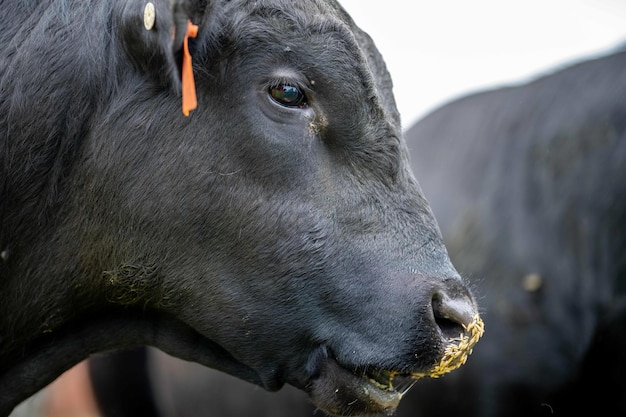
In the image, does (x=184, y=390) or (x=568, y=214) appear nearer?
(x=568, y=214)

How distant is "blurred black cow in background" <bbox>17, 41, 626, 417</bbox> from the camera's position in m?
5.36

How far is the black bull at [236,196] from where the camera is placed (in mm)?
3131

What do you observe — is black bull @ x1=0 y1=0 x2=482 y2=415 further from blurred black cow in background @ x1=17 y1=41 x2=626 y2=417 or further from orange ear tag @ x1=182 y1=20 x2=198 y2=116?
blurred black cow in background @ x1=17 y1=41 x2=626 y2=417

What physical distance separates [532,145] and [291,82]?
3236mm

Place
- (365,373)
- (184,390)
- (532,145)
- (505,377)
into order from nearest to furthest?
(365,373), (505,377), (532,145), (184,390)

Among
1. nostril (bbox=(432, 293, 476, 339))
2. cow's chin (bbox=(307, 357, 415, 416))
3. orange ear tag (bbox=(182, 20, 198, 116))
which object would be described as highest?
orange ear tag (bbox=(182, 20, 198, 116))

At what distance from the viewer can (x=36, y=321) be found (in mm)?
3357

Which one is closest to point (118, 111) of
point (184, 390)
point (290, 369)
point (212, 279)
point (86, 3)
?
point (86, 3)

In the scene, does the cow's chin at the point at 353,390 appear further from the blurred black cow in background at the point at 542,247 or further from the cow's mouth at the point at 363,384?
the blurred black cow in background at the point at 542,247

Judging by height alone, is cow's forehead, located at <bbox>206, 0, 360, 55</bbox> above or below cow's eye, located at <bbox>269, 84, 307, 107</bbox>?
above

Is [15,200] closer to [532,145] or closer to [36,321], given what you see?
[36,321]

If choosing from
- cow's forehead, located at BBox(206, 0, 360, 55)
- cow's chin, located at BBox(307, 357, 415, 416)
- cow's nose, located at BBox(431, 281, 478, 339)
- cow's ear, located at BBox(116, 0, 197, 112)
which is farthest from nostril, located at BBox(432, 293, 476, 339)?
cow's ear, located at BBox(116, 0, 197, 112)

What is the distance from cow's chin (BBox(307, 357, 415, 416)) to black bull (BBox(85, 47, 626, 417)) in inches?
97.4

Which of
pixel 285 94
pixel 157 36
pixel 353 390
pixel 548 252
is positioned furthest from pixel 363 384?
pixel 548 252
